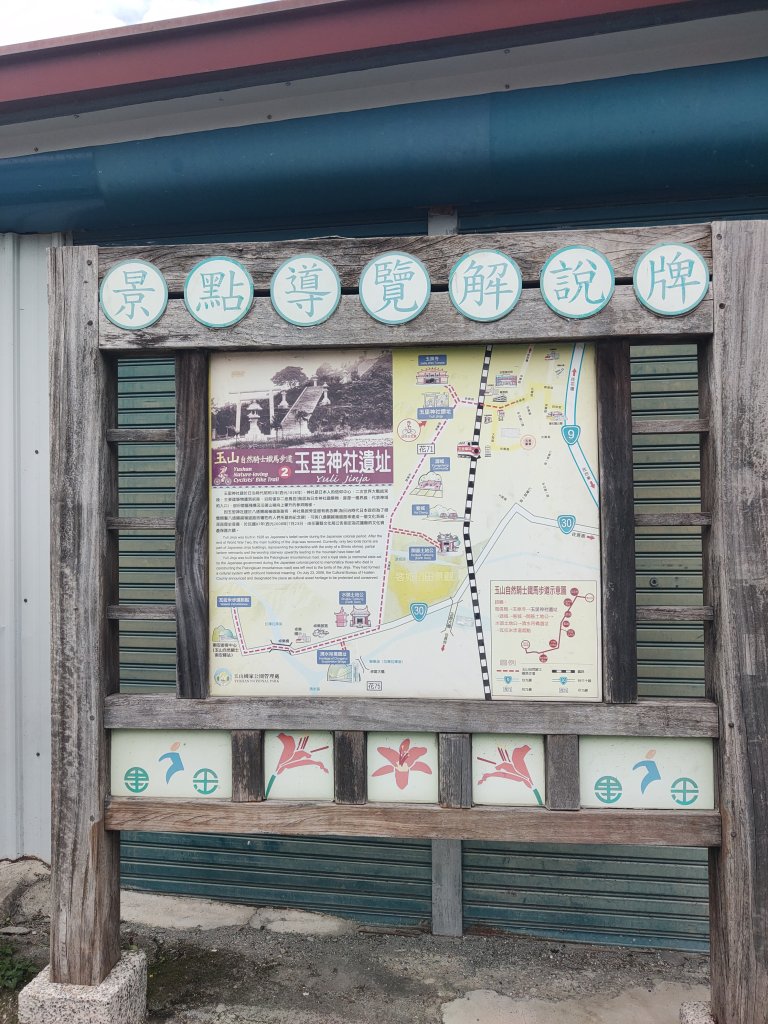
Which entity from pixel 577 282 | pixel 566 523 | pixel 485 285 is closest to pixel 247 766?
pixel 566 523

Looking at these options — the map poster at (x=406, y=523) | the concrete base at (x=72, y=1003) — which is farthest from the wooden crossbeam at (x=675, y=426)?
the concrete base at (x=72, y=1003)


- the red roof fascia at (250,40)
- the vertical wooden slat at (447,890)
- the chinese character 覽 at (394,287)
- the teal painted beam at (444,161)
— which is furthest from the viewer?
the vertical wooden slat at (447,890)

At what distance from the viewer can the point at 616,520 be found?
2.76 meters

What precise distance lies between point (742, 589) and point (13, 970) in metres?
4.18

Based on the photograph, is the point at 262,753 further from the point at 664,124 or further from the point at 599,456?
the point at 664,124

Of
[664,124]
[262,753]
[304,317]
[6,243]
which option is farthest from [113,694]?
[664,124]

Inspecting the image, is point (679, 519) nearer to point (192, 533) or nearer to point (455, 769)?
point (455, 769)

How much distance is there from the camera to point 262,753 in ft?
9.51

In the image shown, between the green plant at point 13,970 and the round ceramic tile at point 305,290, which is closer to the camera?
the round ceramic tile at point 305,290

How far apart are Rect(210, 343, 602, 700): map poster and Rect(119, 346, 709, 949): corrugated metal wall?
1442 millimetres

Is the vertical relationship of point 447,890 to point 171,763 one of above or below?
below

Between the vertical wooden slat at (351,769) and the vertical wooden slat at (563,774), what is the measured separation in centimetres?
79

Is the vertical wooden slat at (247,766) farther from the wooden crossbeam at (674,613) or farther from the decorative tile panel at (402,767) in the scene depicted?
the wooden crossbeam at (674,613)

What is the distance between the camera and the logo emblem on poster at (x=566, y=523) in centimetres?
280
